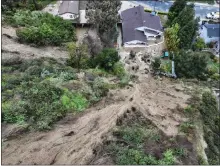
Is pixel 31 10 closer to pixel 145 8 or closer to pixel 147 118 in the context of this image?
pixel 145 8

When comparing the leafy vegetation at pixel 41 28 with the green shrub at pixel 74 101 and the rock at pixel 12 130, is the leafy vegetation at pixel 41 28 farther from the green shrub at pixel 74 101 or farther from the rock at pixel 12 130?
the rock at pixel 12 130

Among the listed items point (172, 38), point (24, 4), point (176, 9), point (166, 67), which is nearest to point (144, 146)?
point (166, 67)

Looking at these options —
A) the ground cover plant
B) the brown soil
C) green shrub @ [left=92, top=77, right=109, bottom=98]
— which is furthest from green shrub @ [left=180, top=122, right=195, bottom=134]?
green shrub @ [left=92, top=77, right=109, bottom=98]

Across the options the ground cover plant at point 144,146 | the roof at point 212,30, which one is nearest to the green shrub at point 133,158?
the ground cover plant at point 144,146

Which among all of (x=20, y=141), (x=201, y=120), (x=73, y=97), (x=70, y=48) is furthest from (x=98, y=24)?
(x=20, y=141)

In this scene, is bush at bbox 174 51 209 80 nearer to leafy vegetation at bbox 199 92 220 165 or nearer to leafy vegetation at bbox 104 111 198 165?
leafy vegetation at bbox 199 92 220 165
